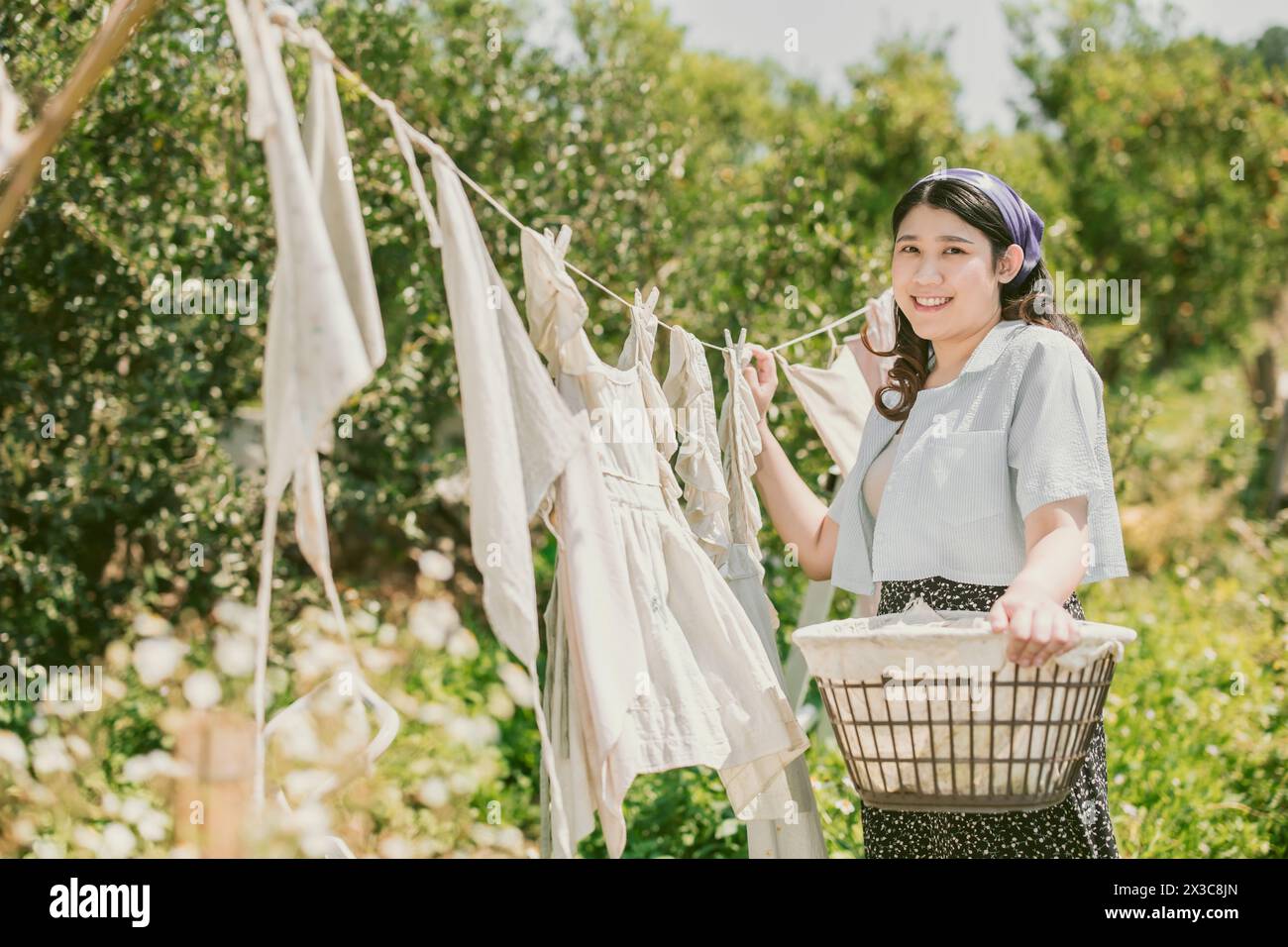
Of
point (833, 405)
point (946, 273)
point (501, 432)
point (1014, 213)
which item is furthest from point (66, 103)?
point (833, 405)

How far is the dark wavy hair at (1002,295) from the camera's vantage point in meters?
2.36

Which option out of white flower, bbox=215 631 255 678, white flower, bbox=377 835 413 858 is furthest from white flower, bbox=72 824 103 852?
white flower, bbox=377 835 413 858

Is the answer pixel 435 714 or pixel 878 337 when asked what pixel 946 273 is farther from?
pixel 435 714

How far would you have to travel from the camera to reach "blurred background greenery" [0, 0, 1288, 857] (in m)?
4.29

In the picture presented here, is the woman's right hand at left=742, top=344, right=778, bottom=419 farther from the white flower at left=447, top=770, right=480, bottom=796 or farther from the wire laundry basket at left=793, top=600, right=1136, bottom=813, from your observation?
the white flower at left=447, top=770, right=480, bottom=796

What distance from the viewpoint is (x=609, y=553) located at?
7.52 feet

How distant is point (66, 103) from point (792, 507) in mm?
1583

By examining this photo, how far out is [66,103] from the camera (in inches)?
73.9

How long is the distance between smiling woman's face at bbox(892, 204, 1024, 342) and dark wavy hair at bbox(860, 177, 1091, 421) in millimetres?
17

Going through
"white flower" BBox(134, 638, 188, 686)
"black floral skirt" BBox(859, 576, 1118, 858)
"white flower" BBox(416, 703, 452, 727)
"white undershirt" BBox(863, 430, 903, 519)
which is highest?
"white undershirt" BBox(863, 430, 903, 519)

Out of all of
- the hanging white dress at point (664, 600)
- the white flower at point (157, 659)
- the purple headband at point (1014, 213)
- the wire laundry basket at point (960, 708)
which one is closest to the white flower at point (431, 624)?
the white flower at point (157, 659)

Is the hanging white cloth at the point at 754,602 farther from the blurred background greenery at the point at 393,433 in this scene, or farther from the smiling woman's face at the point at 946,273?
the blurred background greenery at the point at 393,433

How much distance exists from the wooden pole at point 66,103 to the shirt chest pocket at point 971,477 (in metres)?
1.50
